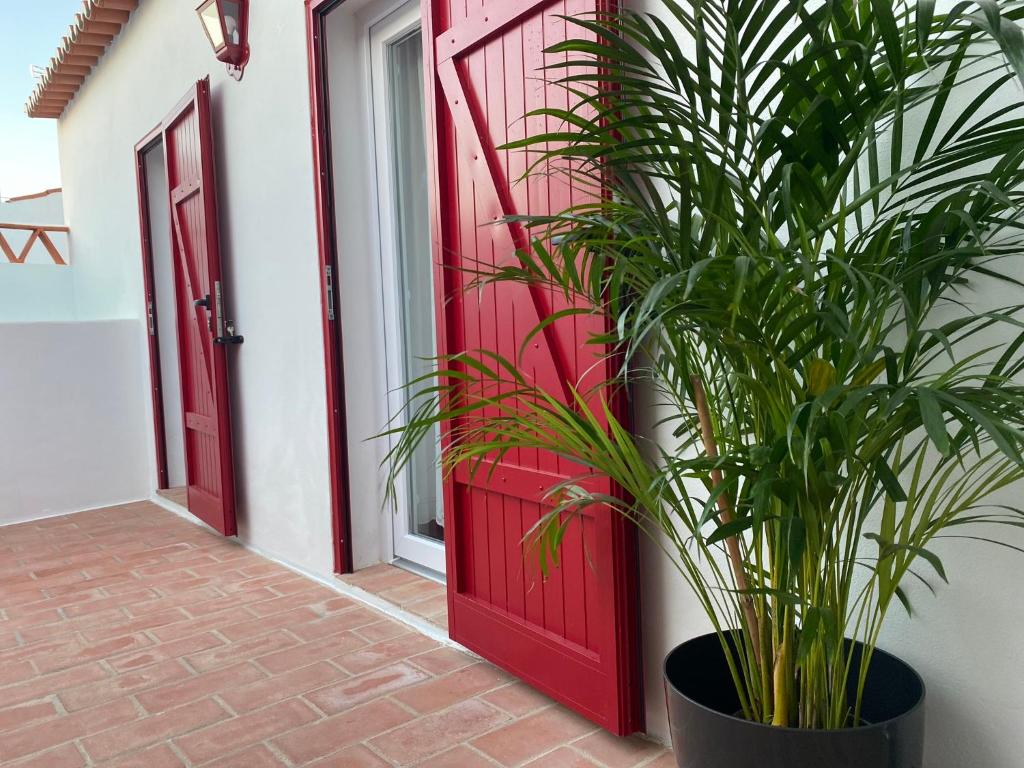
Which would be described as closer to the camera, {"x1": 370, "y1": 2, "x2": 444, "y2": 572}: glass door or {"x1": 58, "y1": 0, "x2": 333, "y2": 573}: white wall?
{"x1": 370, "y1": 2, "x2": 444, "y2": 572}: glass door

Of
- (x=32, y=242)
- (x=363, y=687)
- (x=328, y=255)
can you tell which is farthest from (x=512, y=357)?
(x=32, y=242)

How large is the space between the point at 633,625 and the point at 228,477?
2.69 meters

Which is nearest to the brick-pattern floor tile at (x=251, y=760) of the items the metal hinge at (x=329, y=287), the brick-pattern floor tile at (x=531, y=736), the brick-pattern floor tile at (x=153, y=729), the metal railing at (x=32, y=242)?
the brick-pattern floor tile at (x=153, y=729)

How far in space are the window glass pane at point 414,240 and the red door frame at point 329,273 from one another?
0.26 m

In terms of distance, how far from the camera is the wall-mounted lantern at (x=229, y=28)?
3596 millimetres

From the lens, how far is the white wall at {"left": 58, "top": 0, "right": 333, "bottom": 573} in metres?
3.41

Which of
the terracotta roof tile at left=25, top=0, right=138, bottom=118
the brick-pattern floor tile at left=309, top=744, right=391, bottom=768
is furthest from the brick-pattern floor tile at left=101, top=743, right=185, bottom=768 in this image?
the terracotta roof tile at left=25, top=0, right=138, bottom=118

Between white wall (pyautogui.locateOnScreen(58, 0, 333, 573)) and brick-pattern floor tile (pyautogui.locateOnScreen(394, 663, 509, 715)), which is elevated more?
white wall (pyautogui.locateOnScreen(58, 0, 333, 573))

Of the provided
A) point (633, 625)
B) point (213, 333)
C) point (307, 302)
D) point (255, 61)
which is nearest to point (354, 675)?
point (633, 625)

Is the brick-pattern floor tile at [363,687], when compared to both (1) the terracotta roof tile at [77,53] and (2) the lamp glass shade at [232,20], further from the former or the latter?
(1) the terracotta roof tile at [77,53]

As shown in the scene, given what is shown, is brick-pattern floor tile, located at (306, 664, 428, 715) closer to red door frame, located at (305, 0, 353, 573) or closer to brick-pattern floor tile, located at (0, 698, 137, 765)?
brick-pattern floor tile, located at (0, 698, 137, 765)

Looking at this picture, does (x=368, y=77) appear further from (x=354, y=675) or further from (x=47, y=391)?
(x=47, y=391)

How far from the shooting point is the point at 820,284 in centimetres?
111

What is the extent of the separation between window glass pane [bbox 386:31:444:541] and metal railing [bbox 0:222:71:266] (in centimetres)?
548
